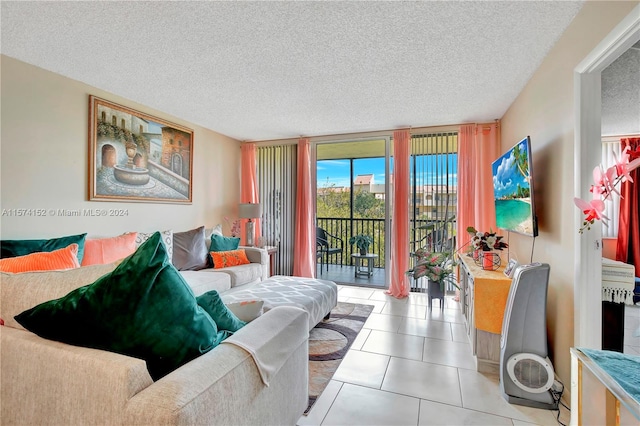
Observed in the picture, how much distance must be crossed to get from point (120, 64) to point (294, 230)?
3.07 m

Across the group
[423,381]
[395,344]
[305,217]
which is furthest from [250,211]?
[423,381]

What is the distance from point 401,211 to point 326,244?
6.49 ft

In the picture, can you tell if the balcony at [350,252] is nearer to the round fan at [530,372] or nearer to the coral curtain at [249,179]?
the coral curtain at [249,179]

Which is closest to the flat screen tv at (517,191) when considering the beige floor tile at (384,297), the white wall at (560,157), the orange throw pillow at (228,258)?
the white wall at (560,157)

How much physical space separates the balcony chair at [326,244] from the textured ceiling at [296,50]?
282 centimetres

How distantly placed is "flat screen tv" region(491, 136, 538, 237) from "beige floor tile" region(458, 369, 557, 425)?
42.1 inches

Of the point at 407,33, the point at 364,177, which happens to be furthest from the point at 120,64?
the point at 364,177

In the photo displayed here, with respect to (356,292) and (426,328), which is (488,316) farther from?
(356,292)

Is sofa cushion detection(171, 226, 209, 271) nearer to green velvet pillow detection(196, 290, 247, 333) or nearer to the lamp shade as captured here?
the lamp shade

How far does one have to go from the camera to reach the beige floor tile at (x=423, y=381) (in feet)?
6.02

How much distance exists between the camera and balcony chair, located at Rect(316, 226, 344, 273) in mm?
5449

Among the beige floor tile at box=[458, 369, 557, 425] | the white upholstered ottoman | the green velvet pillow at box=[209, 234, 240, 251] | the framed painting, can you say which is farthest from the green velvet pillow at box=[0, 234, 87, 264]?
the beige floor tile at box=[458, 369, 557, 425]

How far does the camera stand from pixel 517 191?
7.45 feet

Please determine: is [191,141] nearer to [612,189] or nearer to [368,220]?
[368,220]
